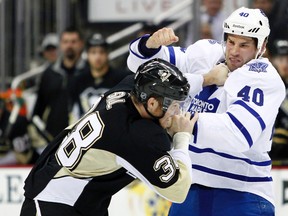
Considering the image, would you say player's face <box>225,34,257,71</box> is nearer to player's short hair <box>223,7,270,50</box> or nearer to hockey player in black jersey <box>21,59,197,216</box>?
player's short hair <box>223,7,270,50</box>

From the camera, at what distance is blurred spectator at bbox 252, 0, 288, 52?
21.5 ft

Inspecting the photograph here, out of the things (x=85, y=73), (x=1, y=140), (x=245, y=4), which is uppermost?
(x=245, y=4)

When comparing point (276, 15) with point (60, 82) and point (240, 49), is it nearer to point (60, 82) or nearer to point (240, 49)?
point (60, 82)

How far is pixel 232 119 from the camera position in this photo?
3.55m

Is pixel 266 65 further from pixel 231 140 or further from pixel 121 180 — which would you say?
pixel 121 180

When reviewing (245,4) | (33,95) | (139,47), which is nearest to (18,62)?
(33,95)

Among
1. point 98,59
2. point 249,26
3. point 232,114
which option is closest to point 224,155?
point 232,114

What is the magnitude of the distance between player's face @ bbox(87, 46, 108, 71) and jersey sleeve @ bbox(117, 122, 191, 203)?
3.19 metres

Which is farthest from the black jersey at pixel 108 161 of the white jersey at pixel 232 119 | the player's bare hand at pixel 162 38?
the player's bare hand at pixel 162 38

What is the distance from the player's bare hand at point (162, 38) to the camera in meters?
3.73

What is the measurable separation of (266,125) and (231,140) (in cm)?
17

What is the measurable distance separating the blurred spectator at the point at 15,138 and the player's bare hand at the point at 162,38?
3063 millimetres

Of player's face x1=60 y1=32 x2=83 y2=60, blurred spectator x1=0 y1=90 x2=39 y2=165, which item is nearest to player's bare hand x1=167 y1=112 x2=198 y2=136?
blurred spectator x1=0 y1=90 x2=39 y2=165

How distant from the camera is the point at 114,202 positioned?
5.70m
